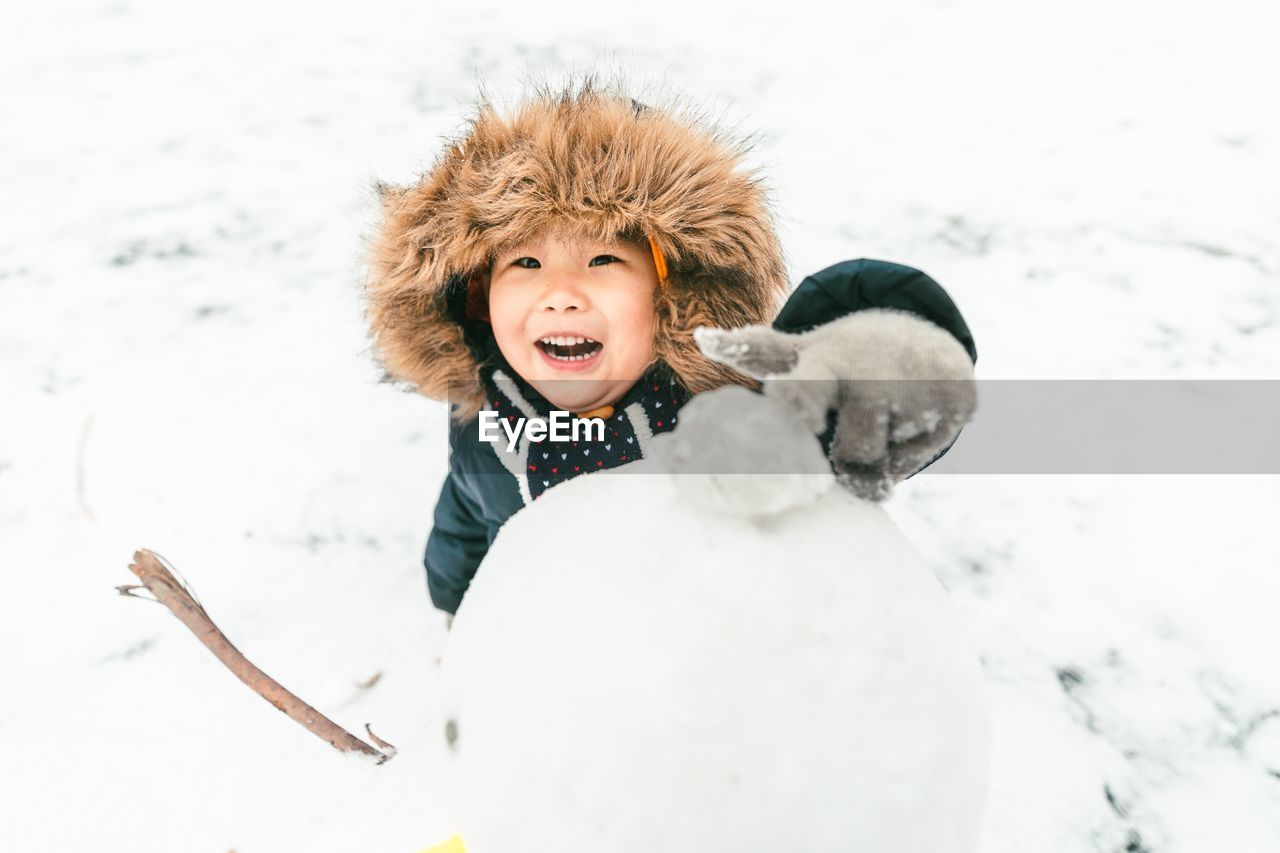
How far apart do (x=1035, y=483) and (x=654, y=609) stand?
904mm

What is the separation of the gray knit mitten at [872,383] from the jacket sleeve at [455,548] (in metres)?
0.60

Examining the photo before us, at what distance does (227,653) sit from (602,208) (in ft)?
1.73

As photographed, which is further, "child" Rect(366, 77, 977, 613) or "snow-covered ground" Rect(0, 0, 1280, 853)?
"snow-covered ground" Rect(0, 0, 1280, 853)

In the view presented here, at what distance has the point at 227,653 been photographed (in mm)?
712

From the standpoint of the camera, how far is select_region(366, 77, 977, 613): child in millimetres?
782

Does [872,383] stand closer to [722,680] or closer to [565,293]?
[722,680]

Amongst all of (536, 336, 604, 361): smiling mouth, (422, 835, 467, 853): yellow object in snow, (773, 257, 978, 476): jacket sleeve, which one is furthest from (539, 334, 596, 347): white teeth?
(422, 835, 467, 853): yellow object in snow

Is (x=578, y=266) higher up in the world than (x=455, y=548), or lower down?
higher up

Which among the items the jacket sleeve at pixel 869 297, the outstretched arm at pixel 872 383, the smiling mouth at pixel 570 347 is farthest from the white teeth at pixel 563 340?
the outstretched arm at pixel 872 383

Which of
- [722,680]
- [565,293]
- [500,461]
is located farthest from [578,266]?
[722,680]

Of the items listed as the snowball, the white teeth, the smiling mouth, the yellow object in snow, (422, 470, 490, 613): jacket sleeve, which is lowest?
the yellow object in snow

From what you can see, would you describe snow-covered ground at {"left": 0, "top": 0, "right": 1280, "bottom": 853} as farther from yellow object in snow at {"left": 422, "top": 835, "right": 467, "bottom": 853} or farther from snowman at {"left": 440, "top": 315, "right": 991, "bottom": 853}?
snowman at {"left": 440, "top": 315, "right": 991, "bottom": 853}

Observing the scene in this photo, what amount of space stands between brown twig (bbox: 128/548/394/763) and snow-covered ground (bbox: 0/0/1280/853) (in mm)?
78

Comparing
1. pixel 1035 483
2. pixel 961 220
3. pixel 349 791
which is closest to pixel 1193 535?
pixel 1035 483
